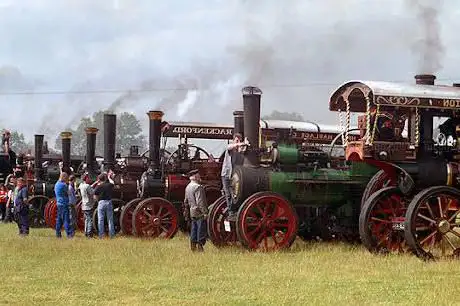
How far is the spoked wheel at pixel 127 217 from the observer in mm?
12523

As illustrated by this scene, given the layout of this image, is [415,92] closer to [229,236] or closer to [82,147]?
[229,236]

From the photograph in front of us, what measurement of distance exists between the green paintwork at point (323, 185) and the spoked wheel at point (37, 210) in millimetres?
8576

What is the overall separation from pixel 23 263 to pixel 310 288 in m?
3.60

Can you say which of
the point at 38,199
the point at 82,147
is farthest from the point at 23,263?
the point at 82,147

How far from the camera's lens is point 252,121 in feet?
31.8

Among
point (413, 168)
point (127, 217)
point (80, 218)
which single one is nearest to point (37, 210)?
point (80, 218)

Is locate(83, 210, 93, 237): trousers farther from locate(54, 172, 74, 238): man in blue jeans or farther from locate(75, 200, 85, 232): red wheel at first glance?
locate(75, 200, 85, 232): red wheel

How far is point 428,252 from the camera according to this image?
7.83 metres

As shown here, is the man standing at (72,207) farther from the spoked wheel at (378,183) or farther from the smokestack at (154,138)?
the spoked wheel at (378,183)

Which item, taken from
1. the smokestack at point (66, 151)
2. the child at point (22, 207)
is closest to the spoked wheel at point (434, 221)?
the child at point (22, 207)

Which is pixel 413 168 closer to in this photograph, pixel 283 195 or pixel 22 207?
pixel 283 195

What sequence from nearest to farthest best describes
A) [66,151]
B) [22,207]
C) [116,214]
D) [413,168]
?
Result: [413,168]
[22,207]
[116,214]
[66,151]

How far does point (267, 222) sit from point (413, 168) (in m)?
1.89

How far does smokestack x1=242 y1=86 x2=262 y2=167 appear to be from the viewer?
962 cm
